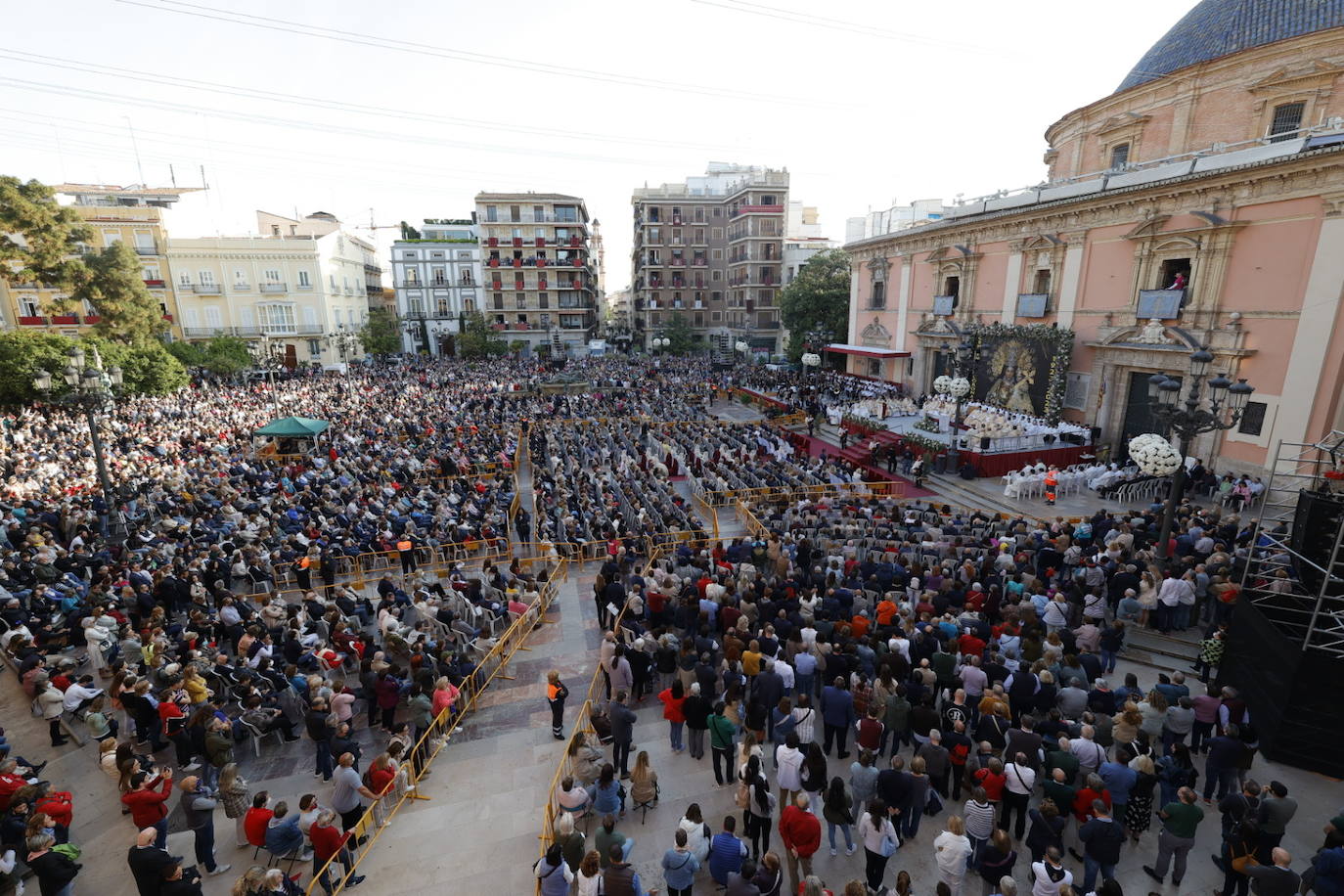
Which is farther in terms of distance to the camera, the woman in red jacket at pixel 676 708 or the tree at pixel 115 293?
the tree at pixel 115 293

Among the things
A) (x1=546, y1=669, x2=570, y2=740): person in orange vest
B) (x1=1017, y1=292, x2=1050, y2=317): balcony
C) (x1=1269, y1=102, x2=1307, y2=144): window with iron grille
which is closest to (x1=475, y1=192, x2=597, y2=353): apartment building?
(x1=1017, y1=292, x2=1050, y2=317): balcony

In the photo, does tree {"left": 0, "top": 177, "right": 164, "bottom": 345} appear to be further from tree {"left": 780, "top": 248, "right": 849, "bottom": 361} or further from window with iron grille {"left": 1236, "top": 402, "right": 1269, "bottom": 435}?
window with iron grille {"left": 1236, "top": 402, "right": 1269, "bottom": 435}

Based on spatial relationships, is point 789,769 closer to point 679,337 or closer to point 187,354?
point 187,354

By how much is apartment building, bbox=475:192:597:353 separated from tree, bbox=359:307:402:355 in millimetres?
9605

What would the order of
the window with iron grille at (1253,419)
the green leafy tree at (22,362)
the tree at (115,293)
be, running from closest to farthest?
the window with iron grille at (1253,419), the green leafy tree at (22,362), the tree at (115,293)

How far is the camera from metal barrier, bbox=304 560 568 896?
6508 mm

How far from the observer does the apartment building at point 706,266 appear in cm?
6041

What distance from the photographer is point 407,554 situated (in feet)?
45.3

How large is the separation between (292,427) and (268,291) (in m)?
36.9

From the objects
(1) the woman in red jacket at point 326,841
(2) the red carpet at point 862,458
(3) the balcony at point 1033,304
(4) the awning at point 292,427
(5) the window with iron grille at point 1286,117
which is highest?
(5) the window with iron grille at point 1286,117

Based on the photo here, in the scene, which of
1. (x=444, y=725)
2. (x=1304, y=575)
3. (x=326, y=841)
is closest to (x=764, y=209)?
(x=1304, y=575)

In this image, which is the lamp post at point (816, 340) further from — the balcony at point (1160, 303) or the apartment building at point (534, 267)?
the apartment building at point (534, 267)

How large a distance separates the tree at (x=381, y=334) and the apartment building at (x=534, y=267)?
9.61m

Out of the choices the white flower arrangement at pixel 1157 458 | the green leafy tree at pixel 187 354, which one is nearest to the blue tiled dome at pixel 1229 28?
the white flower arrangement at pixel 1157 458
